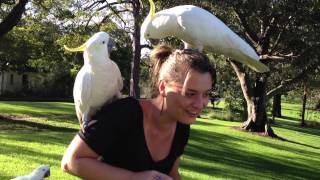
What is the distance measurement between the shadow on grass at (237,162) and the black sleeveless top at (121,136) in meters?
7.22

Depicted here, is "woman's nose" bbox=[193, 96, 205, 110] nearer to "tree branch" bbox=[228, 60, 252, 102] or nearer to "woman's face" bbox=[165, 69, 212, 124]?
"woman's face" bbox=[165, 69, 212, 124]

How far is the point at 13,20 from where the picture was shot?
1470cm

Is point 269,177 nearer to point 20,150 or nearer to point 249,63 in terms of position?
point 20,150

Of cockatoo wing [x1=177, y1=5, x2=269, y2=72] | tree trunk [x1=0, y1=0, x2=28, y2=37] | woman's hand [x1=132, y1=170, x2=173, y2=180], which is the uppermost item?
tree trunk [x1=0, y1=0, x2=28, y2=37]

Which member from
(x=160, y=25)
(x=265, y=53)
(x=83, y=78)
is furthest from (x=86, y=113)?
(x=265, y=53)

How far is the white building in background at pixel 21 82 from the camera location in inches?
1432

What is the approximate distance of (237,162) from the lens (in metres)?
11.6

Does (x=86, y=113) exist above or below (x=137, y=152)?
above

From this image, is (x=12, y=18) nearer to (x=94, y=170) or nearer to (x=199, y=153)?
(x=199, y=153)

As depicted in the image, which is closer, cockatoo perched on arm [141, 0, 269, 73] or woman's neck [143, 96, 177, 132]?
woman's neck [143, 96, 177, 132]

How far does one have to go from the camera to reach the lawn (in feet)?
27.8

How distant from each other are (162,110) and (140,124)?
0.33 feet

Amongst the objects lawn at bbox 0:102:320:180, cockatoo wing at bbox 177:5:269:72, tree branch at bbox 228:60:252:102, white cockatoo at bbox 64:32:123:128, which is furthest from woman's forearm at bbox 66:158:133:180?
tree branch at bbox 228:60:252:102

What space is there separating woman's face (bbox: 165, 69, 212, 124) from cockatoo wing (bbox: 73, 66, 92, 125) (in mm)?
332
